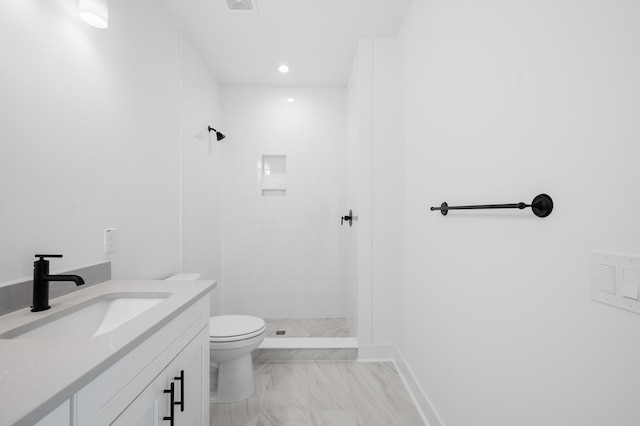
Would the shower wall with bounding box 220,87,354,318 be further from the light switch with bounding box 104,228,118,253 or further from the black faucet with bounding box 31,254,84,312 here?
the black faucet with bounding box 31,254,84,312

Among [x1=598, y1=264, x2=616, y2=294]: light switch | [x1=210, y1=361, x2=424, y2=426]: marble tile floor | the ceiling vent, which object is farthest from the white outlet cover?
the ceiling vent

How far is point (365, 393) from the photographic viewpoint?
1881 mm

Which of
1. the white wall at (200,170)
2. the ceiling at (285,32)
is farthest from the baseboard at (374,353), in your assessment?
the ceiling at (285,32)

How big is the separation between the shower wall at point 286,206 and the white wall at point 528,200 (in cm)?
154

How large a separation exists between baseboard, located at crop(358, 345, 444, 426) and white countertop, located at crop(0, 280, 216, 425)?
1.40m

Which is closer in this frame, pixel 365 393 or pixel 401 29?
pixel 365 393

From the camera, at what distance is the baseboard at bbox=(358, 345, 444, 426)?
5.18 feet

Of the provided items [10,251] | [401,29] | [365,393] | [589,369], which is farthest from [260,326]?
[401,29]

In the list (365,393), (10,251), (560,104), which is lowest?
(365,393)

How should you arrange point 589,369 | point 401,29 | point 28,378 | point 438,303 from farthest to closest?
point 401,29, point 438,303, point 589,369, point 28,378

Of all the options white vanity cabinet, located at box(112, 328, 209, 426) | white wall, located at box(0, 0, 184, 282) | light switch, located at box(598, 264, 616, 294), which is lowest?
white vanity cabinet, located at box(112, 328, 209, 426)

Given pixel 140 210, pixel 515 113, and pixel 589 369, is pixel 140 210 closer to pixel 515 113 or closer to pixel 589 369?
pixel 515 113

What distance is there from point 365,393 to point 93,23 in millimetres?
2348

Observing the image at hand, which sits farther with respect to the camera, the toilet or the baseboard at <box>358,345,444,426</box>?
the toilet
